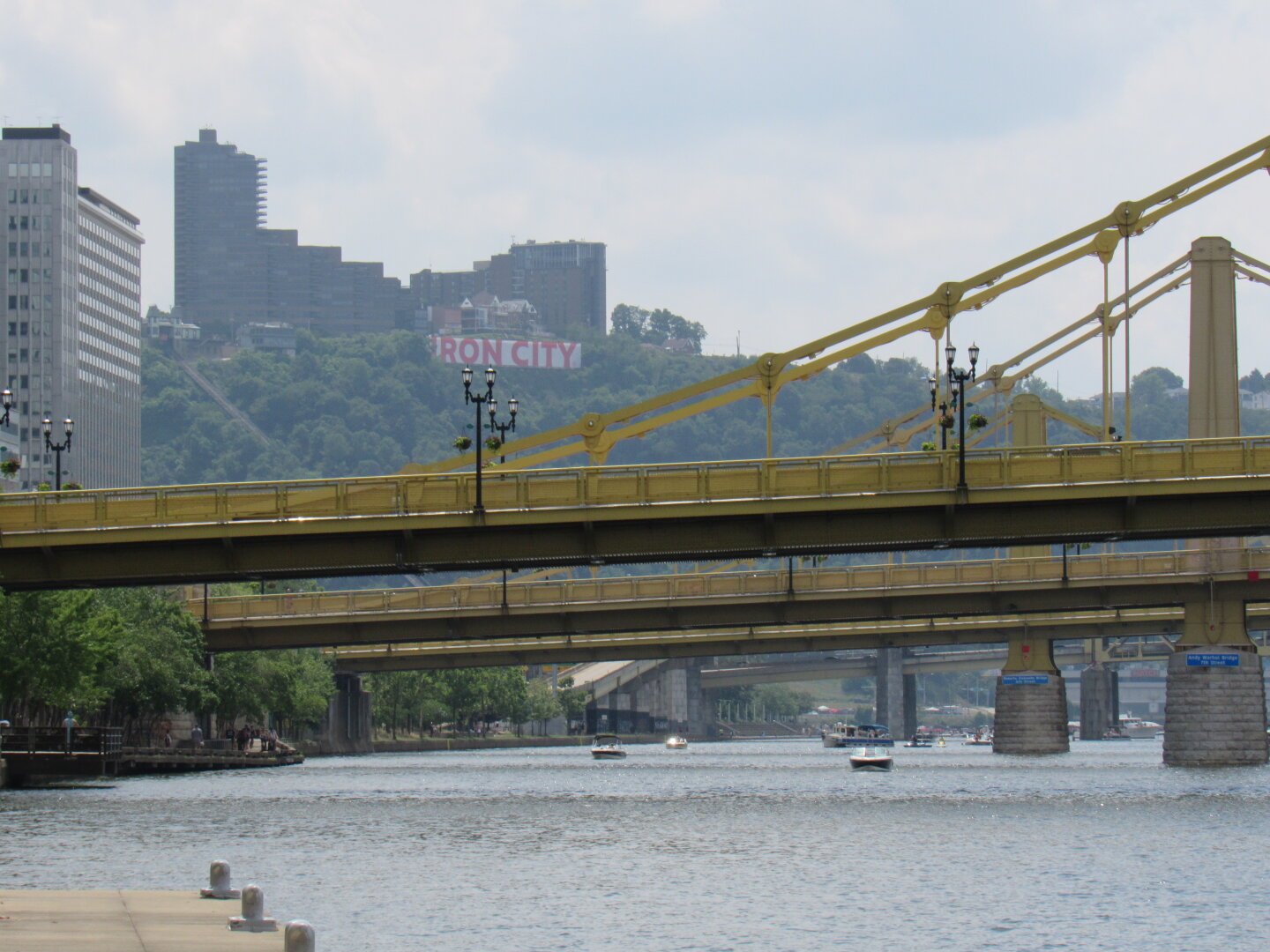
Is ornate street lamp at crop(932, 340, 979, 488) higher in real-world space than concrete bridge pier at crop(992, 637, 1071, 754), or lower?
higher

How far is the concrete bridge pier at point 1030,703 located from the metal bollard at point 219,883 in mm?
120644

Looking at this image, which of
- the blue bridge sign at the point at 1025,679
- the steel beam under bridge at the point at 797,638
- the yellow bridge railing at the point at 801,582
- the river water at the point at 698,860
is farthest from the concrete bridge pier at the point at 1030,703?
the river water at the point at 698,860

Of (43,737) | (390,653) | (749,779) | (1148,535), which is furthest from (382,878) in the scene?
(390,653)

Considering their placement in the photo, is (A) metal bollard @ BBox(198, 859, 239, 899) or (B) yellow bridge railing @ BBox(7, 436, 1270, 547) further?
(B) yellow bridge railing @ BBox(7, 436, 1270, 547)

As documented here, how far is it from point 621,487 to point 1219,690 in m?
52.0

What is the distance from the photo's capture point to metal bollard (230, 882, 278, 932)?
121 feet

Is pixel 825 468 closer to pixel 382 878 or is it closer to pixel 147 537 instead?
pixel 147 537

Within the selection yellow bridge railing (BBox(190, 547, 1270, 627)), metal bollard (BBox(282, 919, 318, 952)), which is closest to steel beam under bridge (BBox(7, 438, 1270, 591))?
yellow bridge railing (BBox(190, 547, 1270, 627))

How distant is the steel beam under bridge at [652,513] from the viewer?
77.3 meters

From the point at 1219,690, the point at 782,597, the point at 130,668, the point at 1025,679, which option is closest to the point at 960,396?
the point at 782,597

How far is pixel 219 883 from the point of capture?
41.5 metres

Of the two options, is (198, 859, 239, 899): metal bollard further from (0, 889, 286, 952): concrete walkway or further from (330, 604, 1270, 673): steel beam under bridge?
(330, 604, 1270, 673): steel beam under bridge

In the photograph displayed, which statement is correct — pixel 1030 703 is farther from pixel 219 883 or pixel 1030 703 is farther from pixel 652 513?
pixel 219 883

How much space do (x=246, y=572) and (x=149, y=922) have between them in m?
A: 45.4
